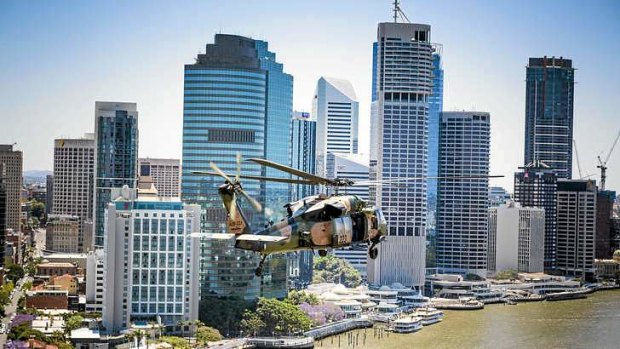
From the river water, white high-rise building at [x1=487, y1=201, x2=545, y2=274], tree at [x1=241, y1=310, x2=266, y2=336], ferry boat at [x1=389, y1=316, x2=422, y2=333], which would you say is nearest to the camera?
tree at [x1=241, y1=310, x2=266, y2=336]

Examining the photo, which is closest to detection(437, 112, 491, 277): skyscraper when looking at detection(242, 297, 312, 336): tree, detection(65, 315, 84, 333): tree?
→ detection(242, 297, 312, 336): tree

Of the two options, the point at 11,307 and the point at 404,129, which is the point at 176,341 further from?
the point at 404,129

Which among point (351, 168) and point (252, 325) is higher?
point (351, 168)

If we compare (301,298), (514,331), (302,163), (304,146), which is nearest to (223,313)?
(301,298)

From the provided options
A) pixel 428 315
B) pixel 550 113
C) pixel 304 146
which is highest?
pixel 550 113

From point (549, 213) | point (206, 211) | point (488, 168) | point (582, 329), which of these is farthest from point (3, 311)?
point (549, 213)

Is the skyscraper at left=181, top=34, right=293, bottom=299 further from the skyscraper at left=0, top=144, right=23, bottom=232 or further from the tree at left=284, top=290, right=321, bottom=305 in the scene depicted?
the skyscraper at left=0, top=144, right=23, bottom=232
